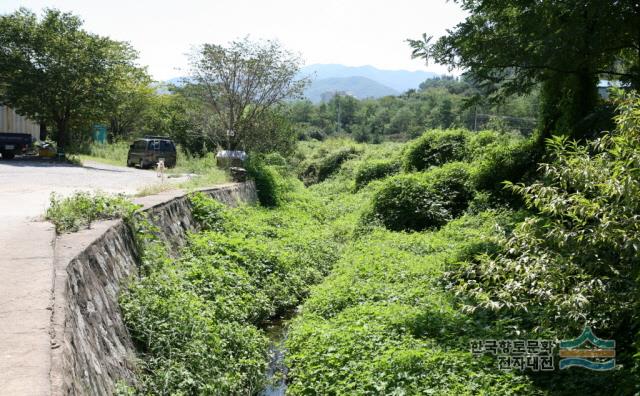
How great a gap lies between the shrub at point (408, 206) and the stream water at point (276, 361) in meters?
6.27

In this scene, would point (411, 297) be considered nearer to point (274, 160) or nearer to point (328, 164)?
point (274, 160)

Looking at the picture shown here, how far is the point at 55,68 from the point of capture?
24422 millimetres

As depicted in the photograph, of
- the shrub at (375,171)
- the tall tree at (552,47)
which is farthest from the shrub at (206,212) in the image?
the shrub at (375,171)

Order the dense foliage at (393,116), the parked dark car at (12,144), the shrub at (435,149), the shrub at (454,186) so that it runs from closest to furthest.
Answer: the shrub at (454,186) → the shrub at (435,149) → the parked dark car at (12,144) → the dense foliage at (393,116)

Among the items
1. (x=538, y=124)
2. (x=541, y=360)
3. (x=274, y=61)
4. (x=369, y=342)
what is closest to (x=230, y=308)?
(x=369, y=342)

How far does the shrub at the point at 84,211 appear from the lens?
6.52 meters

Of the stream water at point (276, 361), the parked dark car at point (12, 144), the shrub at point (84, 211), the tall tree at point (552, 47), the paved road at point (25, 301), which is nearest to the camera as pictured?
the paved road at point (25, 301)

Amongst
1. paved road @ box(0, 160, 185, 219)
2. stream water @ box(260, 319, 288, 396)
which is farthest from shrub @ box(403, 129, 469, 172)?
stream water @ box(260, 319, 288, 396)

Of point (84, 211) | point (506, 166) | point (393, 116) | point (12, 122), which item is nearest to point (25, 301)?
point (84, 211)

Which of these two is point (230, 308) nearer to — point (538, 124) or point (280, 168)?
point (538, 124)

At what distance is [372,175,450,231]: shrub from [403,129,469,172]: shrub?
4.73m

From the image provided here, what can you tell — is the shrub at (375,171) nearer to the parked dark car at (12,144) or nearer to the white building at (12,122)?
the parked dark car at (12,144)

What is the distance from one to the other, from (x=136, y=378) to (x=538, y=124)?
13797mm

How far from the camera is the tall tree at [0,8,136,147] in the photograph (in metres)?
24.0
